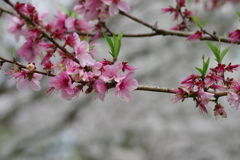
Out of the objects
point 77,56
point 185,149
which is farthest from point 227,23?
point 77,56

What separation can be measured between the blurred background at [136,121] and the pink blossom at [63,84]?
7.01ft

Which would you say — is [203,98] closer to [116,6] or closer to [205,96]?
[205,96]

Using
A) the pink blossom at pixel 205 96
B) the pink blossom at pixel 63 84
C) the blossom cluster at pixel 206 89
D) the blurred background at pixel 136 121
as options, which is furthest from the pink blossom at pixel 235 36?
the blurred background at pixel 136 121

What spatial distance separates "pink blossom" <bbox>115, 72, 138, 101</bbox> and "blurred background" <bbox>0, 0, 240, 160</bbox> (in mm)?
2154

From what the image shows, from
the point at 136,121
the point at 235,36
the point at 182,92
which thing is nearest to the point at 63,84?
the point at 182,92

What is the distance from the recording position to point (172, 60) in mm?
3502

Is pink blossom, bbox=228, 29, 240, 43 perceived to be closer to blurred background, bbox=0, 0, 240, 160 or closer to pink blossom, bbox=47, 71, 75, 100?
pink blossom, bbox=47, 71, 75, 100

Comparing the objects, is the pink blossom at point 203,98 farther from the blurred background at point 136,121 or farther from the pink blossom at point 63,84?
the blurred background at point 136,121

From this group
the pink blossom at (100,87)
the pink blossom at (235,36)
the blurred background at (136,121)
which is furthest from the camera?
the blurred background at (136,121)

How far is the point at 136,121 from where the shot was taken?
3.09 meters

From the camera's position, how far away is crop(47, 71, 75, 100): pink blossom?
0.61 meters

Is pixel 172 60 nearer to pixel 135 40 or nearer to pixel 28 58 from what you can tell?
pixel 135 40

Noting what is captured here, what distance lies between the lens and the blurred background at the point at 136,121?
274 centimetres

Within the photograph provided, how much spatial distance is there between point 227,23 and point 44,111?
2.75 metres
